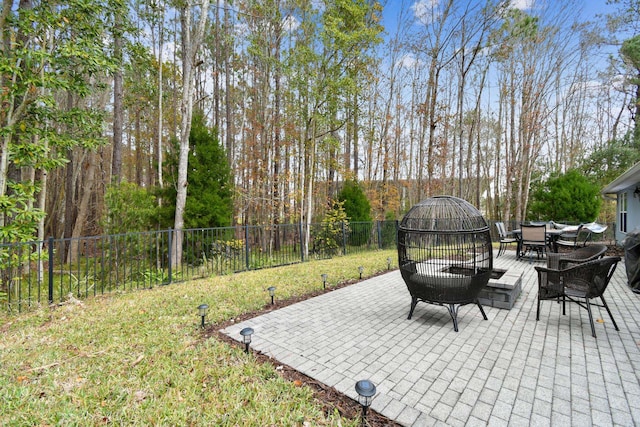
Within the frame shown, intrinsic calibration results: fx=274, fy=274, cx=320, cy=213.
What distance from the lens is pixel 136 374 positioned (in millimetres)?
2291

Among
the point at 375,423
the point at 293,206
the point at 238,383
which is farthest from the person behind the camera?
the point at 293,206

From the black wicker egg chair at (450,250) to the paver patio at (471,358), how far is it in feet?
1.32

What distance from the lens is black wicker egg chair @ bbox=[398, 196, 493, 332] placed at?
3.16m

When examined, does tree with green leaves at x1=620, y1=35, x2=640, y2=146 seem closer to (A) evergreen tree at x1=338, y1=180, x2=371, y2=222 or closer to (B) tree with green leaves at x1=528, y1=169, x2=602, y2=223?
(B) tree with green leaves at x1=528, y1=169, x2=602, y2=223

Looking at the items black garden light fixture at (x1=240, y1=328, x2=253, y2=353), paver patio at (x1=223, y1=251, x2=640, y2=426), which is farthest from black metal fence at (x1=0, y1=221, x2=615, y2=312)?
black garden light fixture at (x1=240, y1=328, x2=253, y2=353)

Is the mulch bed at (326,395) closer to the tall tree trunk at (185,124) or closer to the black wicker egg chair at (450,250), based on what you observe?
the black wicker egg chair at (450,250)

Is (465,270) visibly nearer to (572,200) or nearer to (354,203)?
(354,203)

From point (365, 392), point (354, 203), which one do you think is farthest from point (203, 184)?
point (365, 392)

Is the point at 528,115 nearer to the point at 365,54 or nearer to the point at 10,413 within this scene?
the point at 365,54

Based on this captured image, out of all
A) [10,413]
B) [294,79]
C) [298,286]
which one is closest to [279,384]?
[10,413]

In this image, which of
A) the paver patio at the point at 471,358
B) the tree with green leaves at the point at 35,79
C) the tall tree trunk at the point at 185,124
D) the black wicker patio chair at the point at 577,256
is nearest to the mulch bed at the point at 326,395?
the paver patio at the point at 471,358

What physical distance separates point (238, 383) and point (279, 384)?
0.33m

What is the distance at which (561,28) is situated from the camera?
11.9m

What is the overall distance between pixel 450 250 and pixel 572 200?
12.7 metres
